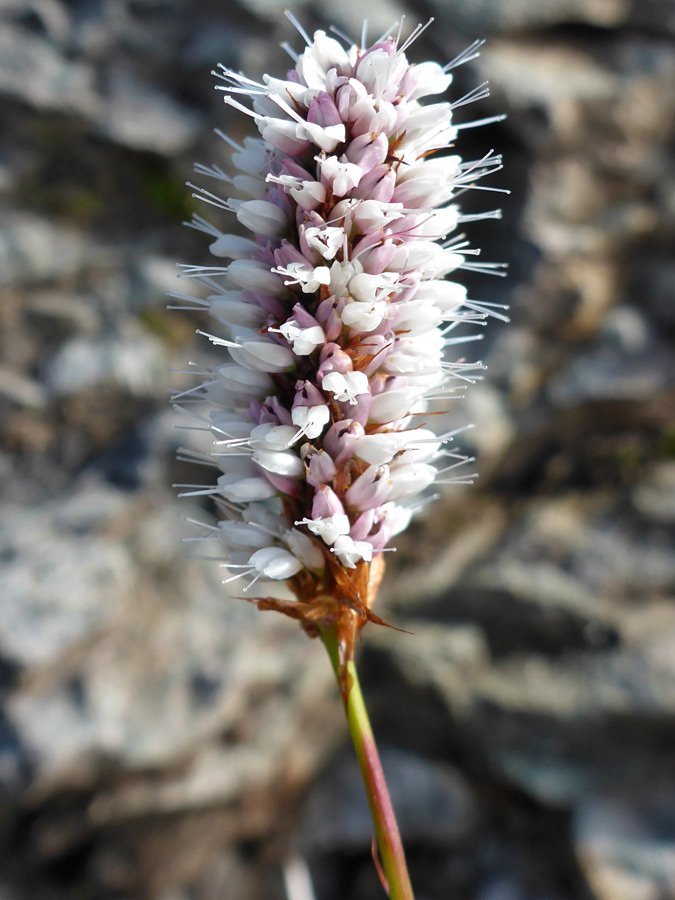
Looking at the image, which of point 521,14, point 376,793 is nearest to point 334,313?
point 376,793

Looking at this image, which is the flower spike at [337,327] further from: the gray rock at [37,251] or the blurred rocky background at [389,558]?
the gray rock at [37,251]

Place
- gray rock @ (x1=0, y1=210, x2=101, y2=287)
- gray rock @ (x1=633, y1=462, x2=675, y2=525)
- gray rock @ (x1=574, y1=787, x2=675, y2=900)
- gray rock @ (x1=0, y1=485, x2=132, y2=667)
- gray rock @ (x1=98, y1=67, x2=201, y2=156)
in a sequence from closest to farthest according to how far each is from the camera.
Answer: gray rock @ (x1=0, y1=485, x2=132, y2=667) < gray rock @ (x1=574, y1=787, x2=675, y2=900) < gray rock @ (x1=0, y1=210, x2=101, y2=287) < gray rock @ (x1=98, y1=67, x2=201, y2=156) < gray rock @ (x1=633, y1=462, x2=675, y2=525)

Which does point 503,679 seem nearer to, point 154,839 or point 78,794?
point 154,839

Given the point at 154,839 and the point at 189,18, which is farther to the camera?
the point at 189,18

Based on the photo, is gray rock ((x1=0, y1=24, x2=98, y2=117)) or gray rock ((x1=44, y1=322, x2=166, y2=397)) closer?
gray rock ((x1=0, y1=24, x2=98, y2=117))

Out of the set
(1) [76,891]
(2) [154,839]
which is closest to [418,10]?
(2) [154,839]

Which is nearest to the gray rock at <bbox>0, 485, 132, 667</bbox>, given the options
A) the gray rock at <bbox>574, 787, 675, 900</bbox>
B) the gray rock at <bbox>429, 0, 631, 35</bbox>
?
the gray rock at <bbox>574, 787, 675, 900</bbox>

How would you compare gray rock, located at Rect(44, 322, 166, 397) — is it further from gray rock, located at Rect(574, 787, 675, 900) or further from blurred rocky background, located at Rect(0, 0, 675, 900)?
gray rock, located at Rect(574, 787, 675, 900)
